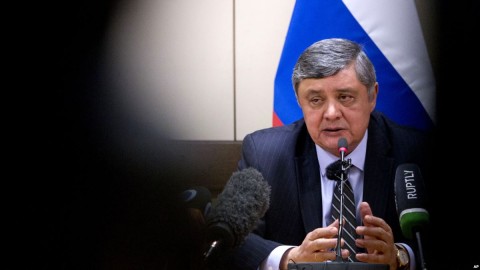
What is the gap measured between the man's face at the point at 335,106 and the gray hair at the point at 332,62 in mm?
14

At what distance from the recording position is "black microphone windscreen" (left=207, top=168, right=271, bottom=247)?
110 centimetres

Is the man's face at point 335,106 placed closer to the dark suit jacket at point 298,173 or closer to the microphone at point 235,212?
the dark suit jacket at point 298,173

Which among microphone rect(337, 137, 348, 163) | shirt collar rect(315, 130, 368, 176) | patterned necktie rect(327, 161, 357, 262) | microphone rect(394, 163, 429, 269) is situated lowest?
patterned necktie rect(327, 161, 357, 262)

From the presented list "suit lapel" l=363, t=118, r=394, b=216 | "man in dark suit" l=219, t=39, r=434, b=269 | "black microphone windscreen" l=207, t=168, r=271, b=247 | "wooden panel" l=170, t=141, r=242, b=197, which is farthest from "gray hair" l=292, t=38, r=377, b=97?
"black microphone windscreen" l=207, t=168, r=271, b=247

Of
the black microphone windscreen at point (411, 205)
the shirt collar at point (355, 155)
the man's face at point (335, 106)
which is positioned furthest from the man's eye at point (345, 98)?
the black microphone windscreen at point (411, 205)

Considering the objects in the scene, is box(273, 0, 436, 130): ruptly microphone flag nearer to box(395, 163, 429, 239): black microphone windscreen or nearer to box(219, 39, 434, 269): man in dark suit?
box(219, 39, 434, 269): man in dark suit

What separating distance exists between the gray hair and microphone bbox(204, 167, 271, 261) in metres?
0.38

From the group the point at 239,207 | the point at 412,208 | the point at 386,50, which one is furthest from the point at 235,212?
the point at 386,50

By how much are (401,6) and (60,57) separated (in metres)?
1.18

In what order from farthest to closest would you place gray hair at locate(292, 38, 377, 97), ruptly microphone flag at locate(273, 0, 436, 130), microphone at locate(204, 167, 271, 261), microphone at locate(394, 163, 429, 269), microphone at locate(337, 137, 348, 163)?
ruptly microphone flag at locate(273, 0, 436, 130) → gray hair at locate(292, 38, 377, 97) → microphone at locate(337, 137, 348, 163) → microphone at locate(394, 163, 429, 269) → microphone at locate(204, 167, 271, 261)

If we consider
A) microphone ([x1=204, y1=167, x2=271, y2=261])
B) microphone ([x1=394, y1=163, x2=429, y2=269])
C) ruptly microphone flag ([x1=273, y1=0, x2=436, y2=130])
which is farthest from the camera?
ruptly microphone flag ([x1=273, y1=0, x2=436, y2=130])

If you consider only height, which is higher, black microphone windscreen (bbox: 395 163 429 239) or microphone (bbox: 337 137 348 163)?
microphone (bbox: 337 137 348 163)

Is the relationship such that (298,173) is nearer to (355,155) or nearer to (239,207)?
(355,155)

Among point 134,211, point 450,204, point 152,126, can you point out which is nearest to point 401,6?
point 450,204
